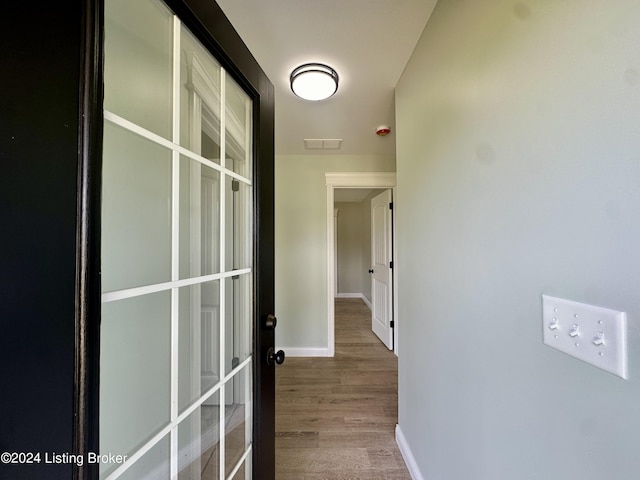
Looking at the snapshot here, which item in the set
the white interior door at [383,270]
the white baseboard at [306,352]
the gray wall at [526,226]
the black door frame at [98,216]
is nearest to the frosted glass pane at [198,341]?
the black door frame at [98,216]

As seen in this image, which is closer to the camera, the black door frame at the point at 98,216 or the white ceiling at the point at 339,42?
the black door frame at the point at 98,216

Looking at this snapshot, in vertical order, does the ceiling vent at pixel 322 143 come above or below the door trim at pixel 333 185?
above

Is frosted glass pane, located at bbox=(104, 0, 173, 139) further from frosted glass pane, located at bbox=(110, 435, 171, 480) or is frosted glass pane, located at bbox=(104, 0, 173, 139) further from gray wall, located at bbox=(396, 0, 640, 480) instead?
gray wall, located at bbox=(396, 0, 640, 480)

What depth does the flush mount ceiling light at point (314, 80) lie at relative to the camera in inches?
62.6

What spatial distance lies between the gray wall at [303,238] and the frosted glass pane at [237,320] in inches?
82.1

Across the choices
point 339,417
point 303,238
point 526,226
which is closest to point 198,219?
point 526,226

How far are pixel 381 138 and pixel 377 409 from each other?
2.41 meters

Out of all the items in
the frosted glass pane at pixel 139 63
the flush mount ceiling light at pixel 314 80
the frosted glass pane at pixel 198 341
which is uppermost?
the flush mount ceiling light at pixel 314 80

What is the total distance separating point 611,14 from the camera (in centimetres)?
48

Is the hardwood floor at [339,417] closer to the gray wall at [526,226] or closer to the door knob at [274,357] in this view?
the gray wall at [526,226]

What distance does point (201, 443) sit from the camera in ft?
2.64

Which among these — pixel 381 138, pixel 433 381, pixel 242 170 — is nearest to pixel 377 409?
pixel 433 381

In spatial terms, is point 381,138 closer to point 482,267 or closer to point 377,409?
point 482,267

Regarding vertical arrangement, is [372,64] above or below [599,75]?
above
